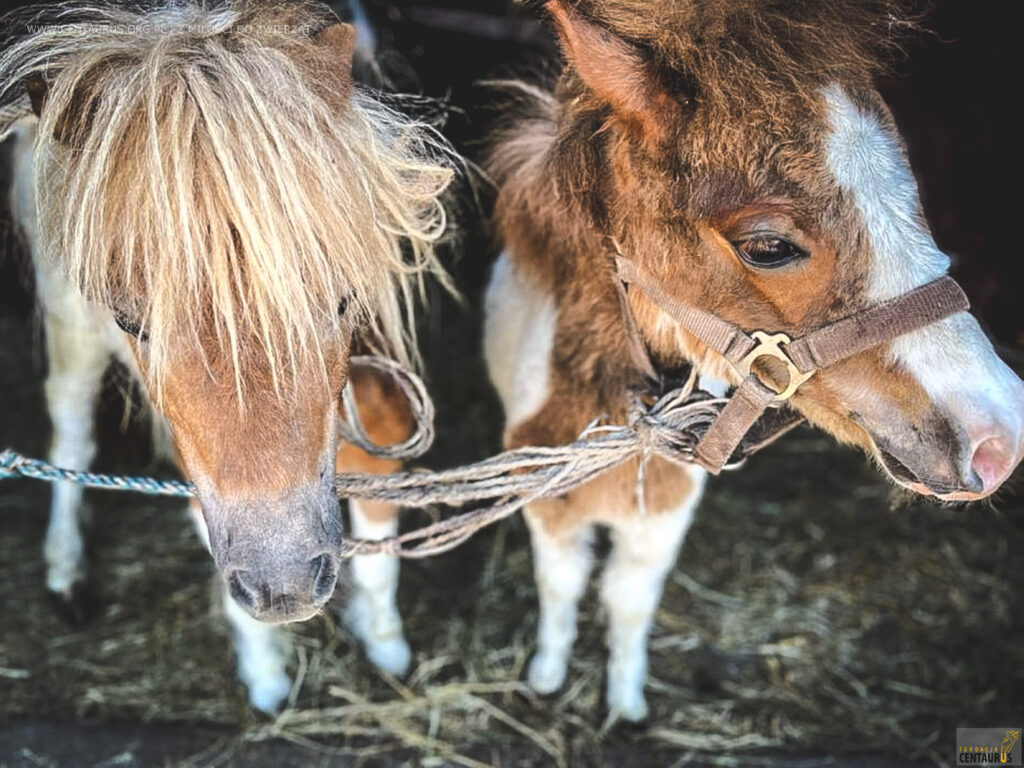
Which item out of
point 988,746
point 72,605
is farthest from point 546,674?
point 72,605

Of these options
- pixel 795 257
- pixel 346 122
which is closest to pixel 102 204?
pixel 346 122

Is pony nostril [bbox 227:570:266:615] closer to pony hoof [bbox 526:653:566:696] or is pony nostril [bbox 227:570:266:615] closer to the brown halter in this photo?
the brown halter

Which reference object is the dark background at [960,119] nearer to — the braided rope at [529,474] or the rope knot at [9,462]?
the braided rope at [529,474]

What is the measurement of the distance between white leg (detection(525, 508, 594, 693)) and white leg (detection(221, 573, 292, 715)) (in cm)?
81

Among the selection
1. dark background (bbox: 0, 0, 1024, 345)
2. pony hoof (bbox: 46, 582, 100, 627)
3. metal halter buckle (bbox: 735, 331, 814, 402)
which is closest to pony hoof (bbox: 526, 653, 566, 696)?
dark background (bbox: 0, 0, 1024, 345)

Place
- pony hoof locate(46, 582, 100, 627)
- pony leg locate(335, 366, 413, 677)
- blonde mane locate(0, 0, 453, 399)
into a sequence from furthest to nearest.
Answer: pony hoof locate(46, 582, 100, 627)
pony leg locate(335, 366, 413, 677)
blonde mane locate(0, 0, 453, 399)

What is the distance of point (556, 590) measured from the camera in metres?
2.75

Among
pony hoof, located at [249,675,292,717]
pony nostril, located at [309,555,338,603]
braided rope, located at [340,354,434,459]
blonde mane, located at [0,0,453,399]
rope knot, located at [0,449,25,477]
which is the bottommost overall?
pony hoof, located at [249,675,292,717]

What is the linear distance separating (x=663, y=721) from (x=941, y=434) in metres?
1.68

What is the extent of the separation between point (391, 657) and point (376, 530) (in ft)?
1.88

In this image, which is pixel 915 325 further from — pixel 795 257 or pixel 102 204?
pixel 102 204

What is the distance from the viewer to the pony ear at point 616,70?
1682mm

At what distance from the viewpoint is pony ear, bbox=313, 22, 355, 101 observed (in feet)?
5.71

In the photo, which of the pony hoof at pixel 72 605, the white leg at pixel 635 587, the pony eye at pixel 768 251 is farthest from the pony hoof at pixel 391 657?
the pony eye at pixel 768 251
